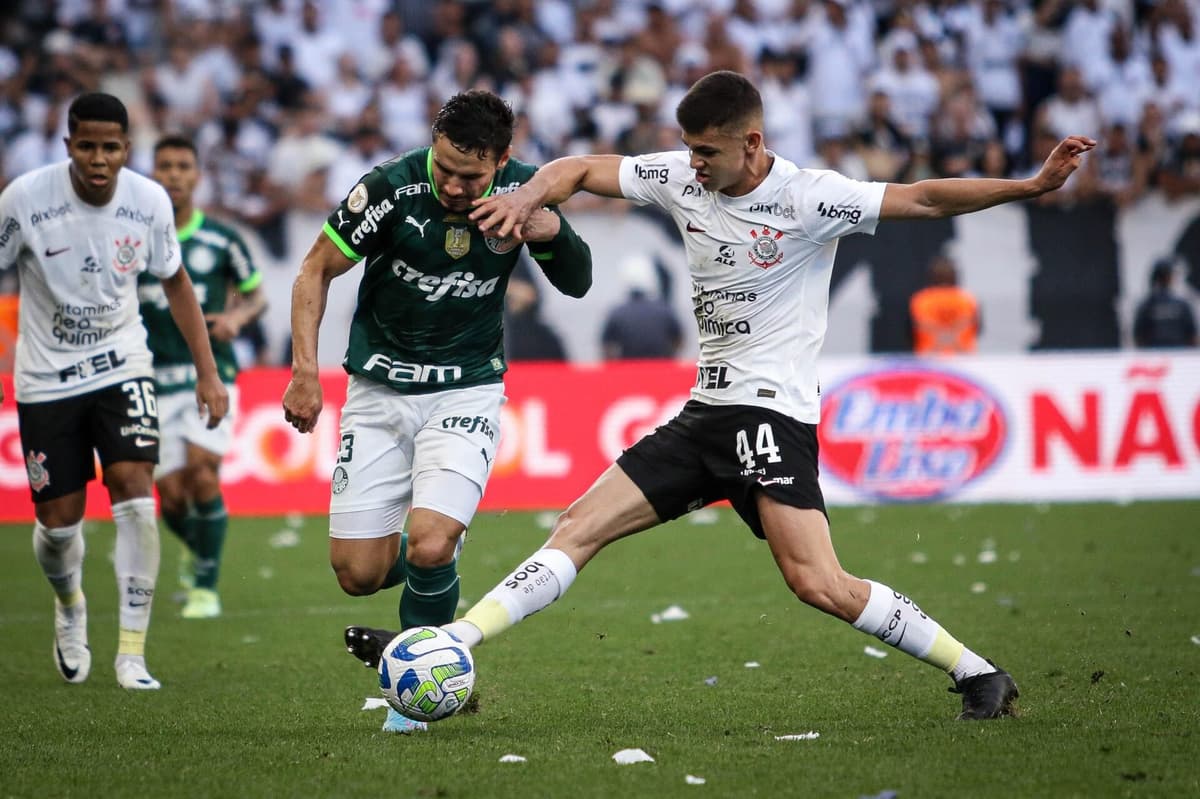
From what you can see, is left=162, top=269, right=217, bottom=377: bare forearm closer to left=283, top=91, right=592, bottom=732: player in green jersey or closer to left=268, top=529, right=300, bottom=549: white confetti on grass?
left=283, top=91, right=592, bottom=732: player in green jersey

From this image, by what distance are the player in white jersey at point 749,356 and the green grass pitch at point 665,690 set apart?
0.49m

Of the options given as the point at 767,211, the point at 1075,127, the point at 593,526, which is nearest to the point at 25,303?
the point at 593,526

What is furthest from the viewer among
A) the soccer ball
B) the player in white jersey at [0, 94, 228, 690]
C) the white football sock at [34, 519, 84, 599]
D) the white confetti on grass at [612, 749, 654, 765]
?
the white football sock at [34, 519, 84, 599]

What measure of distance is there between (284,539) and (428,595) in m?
7.13

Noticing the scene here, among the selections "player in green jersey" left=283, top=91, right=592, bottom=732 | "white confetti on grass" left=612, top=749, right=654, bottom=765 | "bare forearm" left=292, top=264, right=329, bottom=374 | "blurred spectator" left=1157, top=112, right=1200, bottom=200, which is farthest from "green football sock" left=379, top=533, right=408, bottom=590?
"blurred spectator" left=1157, top=112, right=1200, bottom=200

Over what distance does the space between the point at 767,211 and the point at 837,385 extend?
8.88 meters

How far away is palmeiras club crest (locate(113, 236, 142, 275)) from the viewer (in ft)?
24.6

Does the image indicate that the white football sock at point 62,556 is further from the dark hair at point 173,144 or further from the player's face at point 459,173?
the dark hair at point 173,144

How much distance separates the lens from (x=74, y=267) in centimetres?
742

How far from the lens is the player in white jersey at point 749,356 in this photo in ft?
19.6

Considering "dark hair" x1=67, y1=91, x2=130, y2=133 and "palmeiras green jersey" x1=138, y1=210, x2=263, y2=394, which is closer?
"dark hair" x1=67, y1=91, x2=130, y2=133

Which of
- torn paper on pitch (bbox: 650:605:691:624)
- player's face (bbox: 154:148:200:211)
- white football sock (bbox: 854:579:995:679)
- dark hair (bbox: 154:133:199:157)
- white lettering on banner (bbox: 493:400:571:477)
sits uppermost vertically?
dark hair (bbox: 154:133:199:157)

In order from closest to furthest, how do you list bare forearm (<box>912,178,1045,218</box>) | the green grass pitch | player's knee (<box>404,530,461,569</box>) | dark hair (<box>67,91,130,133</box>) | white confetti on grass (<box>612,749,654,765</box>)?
the green grass pitch < white confetti on grass (<box>612,749,654,765</box>) < bare forearm (<box>912,178,1045,218</box>) < player's knee (<box>404,530,461,569</box>) < dark hair (<box>67,91,130,133</box>)

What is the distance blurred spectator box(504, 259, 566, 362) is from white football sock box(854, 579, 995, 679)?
10.2 metres
